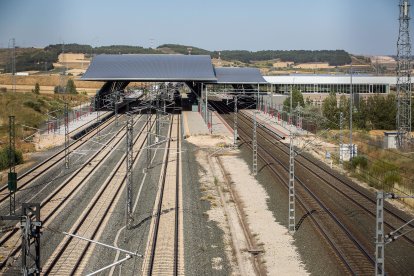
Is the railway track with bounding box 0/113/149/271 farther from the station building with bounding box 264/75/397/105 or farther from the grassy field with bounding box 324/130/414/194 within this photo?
the station building with bounding box 264/75/397/105

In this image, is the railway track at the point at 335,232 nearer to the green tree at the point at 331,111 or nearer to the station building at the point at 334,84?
the green tree at the point at 331,111

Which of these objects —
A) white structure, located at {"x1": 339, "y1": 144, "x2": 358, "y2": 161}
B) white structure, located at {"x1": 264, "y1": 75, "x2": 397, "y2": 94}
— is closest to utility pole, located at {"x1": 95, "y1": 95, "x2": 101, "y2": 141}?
white structure, located at {"x1": 339, "y1": 144, "x2": 358, "y2": 161}

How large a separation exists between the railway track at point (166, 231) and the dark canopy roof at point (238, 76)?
3145 cm

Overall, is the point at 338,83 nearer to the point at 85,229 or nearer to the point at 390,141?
the point at 390,141

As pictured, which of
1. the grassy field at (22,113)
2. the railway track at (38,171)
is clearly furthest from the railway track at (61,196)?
the grassy field at (22,113)

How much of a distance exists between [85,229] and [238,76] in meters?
45.3

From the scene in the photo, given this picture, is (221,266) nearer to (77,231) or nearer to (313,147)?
(77,231)

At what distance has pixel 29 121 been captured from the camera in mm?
45125

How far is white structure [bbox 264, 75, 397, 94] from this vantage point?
243ft

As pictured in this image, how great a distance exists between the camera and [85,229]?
17609 mm

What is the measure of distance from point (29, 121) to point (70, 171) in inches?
773

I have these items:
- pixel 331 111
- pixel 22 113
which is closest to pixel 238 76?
pixel 331 111

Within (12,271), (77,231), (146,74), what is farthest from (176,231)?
(146,74)

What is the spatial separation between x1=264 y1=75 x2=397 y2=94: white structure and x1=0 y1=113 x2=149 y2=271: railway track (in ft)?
151
